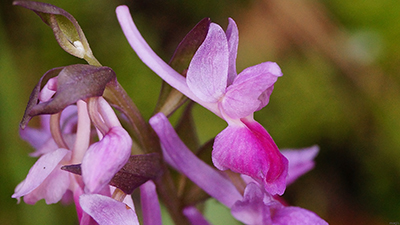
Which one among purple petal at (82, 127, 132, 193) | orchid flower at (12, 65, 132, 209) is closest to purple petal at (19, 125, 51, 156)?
orchid flower at (12, 65, 132, 209)

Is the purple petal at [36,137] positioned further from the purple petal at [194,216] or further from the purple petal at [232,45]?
the purple petal at [232,45]

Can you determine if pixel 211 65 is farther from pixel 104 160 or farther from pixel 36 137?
pixel 36 137

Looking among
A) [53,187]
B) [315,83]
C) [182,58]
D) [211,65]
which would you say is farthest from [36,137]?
[315,83]

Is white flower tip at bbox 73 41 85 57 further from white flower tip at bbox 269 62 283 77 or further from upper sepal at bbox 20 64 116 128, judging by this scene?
white flower tip at bbox 269 62 283 77

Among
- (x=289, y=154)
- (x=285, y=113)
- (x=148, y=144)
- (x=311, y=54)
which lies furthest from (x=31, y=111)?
(x=311, y=54)

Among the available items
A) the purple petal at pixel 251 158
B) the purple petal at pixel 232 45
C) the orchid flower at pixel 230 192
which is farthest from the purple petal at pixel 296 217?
the purple petal at pixel 232 45
